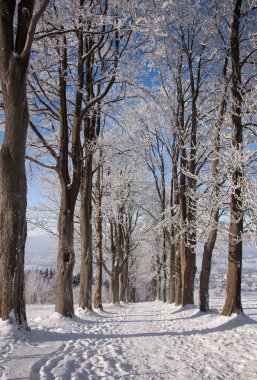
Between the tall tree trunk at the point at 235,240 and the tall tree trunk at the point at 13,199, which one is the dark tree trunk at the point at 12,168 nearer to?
the tall tree trunk at the point at 13,199

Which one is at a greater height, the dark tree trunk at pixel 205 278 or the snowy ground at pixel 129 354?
the dark tree trunk at pixel 205 278

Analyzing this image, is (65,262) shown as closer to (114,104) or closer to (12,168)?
(12,168)

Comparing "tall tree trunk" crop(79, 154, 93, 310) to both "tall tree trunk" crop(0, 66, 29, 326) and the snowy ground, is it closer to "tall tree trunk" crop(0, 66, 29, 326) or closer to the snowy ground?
the snowy ground

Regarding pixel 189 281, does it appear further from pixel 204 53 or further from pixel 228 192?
pixel 204 53

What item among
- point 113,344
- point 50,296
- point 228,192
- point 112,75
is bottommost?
point 50,296

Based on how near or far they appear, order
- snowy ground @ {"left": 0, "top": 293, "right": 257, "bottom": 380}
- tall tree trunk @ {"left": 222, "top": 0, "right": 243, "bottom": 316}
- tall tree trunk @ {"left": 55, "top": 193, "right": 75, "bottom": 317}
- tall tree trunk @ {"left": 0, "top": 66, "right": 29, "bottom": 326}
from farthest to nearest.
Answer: tall tree trunk @ {"left": 55, "top": 193, "right": 75, "bottom": 317} → tall tree trunk @ {"left": 222, "top": 0, "right": 243, "bottom": 316} → tall tree trunk @ {"left": 0, "top": 66, "right": 29, "bottom": 326} → snowy ground @ {"left": 0, "top": 293, "right": 257, "bottom": 380}

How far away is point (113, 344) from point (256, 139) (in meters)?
6.11

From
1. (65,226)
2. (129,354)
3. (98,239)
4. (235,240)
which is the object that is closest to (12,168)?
(129,354)

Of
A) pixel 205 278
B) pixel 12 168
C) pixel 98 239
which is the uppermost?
pixel 12 168

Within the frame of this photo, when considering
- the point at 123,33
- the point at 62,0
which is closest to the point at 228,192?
the point at 123,33

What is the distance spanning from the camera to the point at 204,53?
41.7ft

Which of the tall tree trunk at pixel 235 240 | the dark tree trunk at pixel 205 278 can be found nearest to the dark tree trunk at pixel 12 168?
the tall tree trunk at pixel 235 240

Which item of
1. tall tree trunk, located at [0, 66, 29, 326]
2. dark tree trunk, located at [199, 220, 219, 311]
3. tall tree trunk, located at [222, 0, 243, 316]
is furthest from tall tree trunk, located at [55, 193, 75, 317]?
dark tree trunk, located at [199, 220, 219, 311]

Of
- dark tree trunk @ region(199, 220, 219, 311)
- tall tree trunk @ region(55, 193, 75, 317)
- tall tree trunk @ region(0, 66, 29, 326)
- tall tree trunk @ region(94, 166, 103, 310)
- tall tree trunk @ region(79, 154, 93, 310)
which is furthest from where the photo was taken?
tall tree trunk @ region(94, 166, 103, 310)
